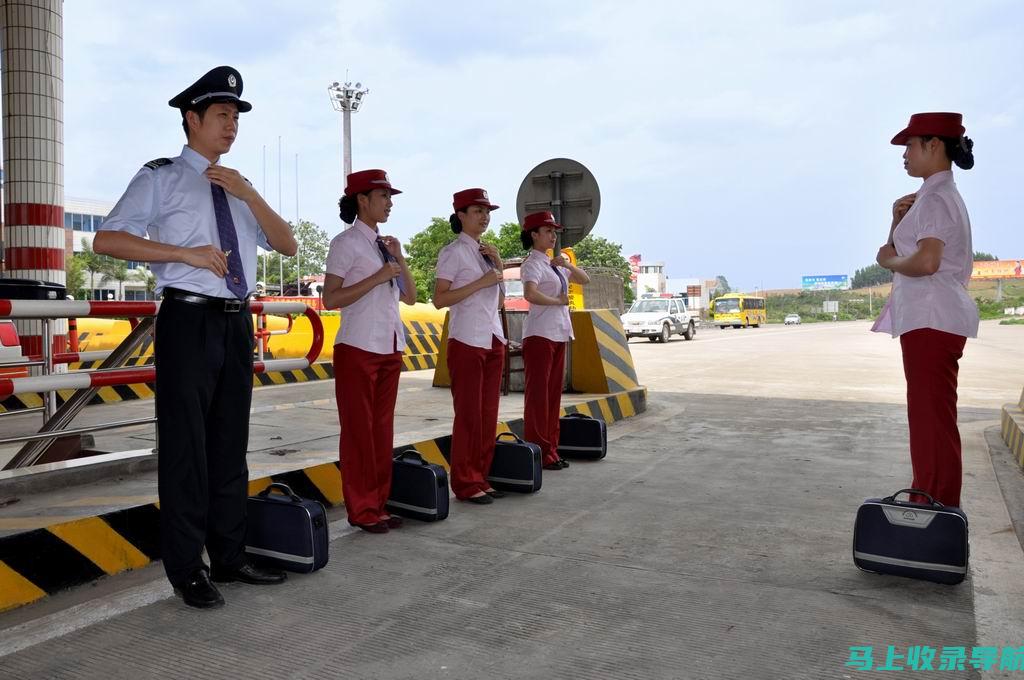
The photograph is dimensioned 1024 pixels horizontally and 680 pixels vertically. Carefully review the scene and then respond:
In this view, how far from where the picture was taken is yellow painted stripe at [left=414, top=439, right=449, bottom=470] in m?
5.88

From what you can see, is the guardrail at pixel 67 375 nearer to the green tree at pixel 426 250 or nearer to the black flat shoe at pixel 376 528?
the black flat shoe at pixel 376 528

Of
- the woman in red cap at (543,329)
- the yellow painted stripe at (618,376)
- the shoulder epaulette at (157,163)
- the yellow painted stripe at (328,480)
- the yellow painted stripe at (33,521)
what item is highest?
the shoulder epaulette at (157,163)

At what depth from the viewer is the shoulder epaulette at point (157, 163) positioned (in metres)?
3.27

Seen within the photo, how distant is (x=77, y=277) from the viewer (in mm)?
67688

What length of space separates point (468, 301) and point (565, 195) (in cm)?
353

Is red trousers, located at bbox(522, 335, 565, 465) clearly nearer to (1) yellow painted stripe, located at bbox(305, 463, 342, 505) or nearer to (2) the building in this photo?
(1) yellow painted stripe, located at bbox(305, 463, 342, 505)

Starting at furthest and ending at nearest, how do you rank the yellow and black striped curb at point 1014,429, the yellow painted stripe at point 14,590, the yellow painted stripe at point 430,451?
the yellow and black striped curb at point 1014,429, the yellow painted stripe at point 430,451, the yellow painted stripe at point 14,590

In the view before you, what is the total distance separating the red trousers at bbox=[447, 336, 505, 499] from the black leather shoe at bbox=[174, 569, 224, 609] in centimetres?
200

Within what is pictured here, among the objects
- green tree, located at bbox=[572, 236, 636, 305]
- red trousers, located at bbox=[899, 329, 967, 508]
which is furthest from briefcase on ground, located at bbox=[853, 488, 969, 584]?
green tree, located at bbox=[572, 236, 636, 305]

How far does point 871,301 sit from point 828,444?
117 m

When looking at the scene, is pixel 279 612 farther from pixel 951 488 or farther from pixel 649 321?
pixel 649 321

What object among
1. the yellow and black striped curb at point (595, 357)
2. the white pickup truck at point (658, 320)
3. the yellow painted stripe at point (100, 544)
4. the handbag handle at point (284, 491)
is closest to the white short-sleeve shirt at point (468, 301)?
the handbag handle at point (284, 491)

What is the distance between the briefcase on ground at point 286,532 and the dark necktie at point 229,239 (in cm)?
95

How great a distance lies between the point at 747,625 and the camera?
3.09 meters
